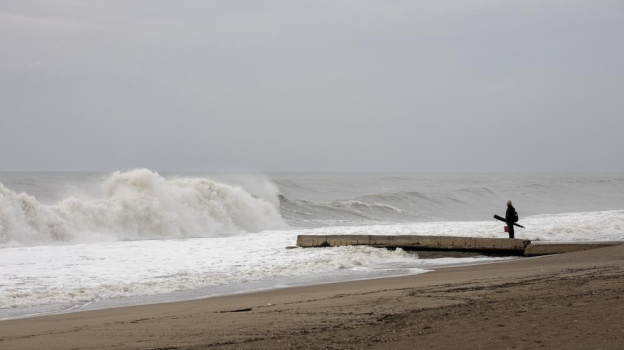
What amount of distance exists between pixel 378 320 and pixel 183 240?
49.1 feet

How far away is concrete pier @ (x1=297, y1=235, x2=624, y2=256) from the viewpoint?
16406 millimetres

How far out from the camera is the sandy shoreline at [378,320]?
20.0 feet

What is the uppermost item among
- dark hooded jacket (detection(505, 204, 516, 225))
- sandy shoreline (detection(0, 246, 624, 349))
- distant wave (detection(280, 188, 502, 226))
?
distant wave (detection(280, 188, 502, 226))

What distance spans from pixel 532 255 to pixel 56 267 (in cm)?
974

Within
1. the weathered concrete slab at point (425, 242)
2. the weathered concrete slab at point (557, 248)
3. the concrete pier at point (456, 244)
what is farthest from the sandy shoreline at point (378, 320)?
the weathered concrete slab at point (425, 242)

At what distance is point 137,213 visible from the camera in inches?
1010

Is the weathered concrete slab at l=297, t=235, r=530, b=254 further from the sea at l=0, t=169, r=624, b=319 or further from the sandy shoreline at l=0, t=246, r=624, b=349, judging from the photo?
the sandy shoreline at l=0, t=246, r=624, b=349

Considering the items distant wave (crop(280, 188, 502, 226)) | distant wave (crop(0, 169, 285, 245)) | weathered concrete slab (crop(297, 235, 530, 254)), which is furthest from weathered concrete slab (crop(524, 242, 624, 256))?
distant wave (crop(280, 188, 502, 226))

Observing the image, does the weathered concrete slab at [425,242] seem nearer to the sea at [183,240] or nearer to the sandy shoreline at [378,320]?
the sea at [183,240]

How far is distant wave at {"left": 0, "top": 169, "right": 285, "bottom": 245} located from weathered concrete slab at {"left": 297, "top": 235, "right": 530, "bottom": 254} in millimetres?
7863

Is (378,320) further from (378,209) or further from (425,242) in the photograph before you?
(378,209)

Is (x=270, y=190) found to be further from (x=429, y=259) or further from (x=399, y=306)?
(x=399, y=306)

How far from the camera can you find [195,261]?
15.8 m

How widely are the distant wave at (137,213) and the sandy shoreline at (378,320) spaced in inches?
525
